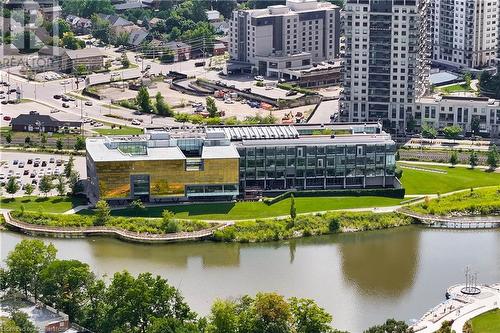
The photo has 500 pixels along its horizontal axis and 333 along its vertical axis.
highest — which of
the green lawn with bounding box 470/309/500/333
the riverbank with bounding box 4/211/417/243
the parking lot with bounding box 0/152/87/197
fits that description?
the parking lot with bounding box 0/152/87/197

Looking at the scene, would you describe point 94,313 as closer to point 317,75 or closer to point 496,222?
point 496,222

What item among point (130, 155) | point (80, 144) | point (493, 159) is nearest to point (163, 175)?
point (130, 155)

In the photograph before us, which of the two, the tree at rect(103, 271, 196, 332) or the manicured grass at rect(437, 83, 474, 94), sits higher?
the manicured grass at rect(437, 83, 474, 94)

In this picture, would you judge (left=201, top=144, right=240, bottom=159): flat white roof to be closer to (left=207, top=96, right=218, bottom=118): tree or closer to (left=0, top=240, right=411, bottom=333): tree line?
(left=0, top=240, right=411, bottom=333): tree line

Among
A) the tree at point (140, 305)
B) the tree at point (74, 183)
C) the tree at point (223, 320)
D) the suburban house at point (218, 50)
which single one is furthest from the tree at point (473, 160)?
the suburban house at point (218, 50)

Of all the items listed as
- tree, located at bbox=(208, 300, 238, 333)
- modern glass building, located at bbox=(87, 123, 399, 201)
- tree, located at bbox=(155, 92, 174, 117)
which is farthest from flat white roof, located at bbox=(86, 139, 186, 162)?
tree, located at bbox=(208, 300, 238, 333)

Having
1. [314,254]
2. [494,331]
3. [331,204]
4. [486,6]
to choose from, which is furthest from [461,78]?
[494,331]
